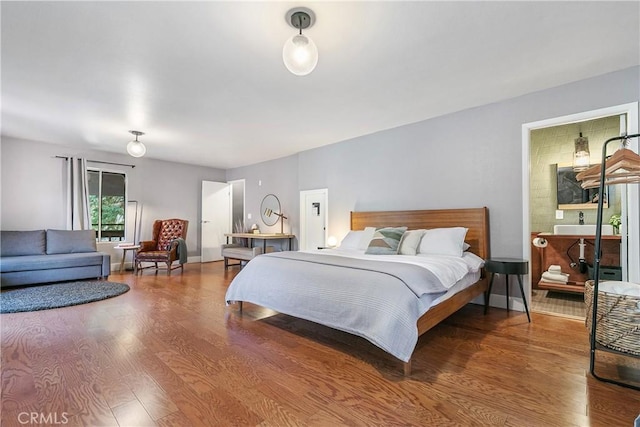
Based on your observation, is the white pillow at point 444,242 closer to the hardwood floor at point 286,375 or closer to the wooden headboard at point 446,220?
the wooden headboard at point 446,220

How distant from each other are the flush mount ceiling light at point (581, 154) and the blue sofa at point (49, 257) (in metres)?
7.47


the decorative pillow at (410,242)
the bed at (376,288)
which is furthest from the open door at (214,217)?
the decorative pillow at (410,242)

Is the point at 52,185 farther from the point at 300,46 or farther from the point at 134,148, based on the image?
the point at 300,46

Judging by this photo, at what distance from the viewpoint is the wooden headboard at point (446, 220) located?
11.5ft

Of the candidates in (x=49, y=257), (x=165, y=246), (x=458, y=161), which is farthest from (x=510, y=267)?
(x=49, y=257)

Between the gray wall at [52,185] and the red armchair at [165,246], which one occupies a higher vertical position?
the gray wall at [52,185]

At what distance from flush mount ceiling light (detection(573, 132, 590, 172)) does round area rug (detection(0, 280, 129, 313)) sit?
263 inches

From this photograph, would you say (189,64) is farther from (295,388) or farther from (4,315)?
(4,315)

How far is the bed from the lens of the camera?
198cm

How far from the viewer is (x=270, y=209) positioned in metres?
6.57

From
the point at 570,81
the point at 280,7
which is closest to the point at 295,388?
the point at 280,7

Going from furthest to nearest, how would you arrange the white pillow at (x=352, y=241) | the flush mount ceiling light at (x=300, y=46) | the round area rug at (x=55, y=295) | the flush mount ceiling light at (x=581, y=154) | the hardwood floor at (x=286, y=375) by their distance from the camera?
1. the flush mount ceiling light at (x=581, y=154)
2. the white pillow at (x=352, y=241)
3. the round area rug at (x=55, y=295)
4. the flush mount ceiling light at (x=300, y=46)
5. the hardwood floor at (x=286, y=375)

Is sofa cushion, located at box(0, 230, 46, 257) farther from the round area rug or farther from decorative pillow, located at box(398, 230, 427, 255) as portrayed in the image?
decorative pillow, located at box(398, 230, 427, 255)

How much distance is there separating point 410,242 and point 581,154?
304cm
